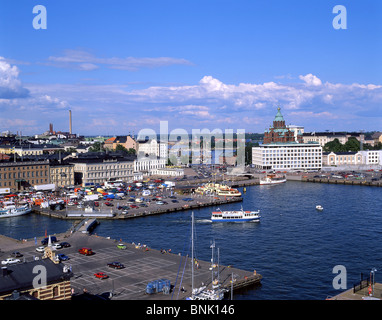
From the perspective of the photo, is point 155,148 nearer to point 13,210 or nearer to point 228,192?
point 228,192

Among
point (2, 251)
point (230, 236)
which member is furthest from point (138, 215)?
point (2, 251)

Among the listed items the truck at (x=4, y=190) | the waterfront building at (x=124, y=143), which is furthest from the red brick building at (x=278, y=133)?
the truck at (x=4, y=190)

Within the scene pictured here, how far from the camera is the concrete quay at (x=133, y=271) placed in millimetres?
19375

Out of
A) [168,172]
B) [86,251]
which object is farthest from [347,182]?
[86,251]

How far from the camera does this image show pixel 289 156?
88.5 metres

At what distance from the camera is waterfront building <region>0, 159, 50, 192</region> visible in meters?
54.0

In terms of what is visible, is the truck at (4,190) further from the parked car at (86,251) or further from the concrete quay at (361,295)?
the concrete quay at (361,295)

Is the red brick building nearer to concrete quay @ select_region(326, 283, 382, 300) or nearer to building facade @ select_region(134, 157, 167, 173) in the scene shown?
building facade @ select_region(134, 157, 167, 173)

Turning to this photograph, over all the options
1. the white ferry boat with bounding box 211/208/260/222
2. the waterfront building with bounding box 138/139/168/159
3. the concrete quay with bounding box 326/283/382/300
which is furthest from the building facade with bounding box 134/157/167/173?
the concrete quay with bounding box 326/283/382/300

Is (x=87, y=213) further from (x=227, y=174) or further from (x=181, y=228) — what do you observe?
(x=227, y=174)

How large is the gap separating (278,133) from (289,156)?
6.38 metres

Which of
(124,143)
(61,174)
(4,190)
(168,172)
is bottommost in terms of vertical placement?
(4,190)

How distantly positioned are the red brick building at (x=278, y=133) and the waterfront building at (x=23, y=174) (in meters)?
51.2
